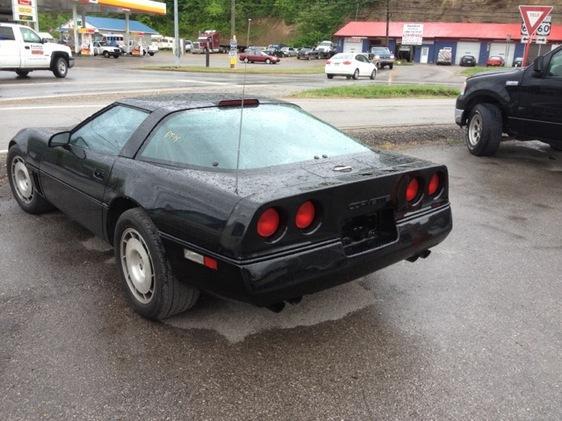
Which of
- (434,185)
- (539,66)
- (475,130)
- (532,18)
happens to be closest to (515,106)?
(539,66)

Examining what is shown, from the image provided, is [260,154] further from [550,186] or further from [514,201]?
[550,186]

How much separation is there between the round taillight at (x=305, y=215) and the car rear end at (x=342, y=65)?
29845mm

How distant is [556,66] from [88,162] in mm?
6625

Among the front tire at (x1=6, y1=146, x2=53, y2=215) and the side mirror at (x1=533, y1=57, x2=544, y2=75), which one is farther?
the side mirror at (x1=533, y1=57, x2=544, y2=75)

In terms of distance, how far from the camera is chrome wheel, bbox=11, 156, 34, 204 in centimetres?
533

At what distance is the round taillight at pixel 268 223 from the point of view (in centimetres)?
287

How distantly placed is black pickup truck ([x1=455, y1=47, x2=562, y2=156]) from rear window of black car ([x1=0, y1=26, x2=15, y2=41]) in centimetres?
1864

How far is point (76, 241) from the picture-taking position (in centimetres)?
482

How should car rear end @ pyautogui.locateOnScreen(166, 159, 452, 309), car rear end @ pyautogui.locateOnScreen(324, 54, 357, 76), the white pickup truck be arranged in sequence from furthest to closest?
car rear end @ pyautogui.locateOnScreen(324, 54, 357, 76)
the white pickup truck
car rear end @ pyautogui.locateOnScreen(166, 159, 452, 309)

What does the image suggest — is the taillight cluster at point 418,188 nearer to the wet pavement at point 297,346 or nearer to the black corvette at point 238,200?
the black corvette at point 238,200

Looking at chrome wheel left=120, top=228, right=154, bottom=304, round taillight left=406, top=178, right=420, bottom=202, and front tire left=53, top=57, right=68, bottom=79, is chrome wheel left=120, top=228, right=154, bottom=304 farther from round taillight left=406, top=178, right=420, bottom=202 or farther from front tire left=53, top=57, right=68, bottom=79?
front tire left=53, top=57, right=68, bottom=79

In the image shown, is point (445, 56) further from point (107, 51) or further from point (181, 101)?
point (181, 101)

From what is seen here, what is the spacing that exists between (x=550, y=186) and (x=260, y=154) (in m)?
5.25

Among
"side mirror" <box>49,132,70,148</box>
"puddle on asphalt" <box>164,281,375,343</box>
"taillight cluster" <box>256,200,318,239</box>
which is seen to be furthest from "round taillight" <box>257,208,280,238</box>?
"side mirror" <box>49,132,70,148</box>
